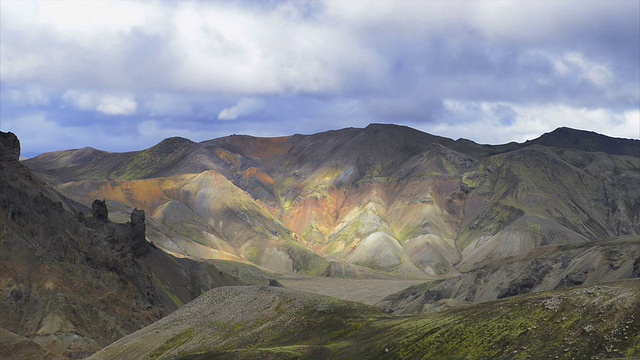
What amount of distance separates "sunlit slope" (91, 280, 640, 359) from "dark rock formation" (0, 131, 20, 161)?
80.1m

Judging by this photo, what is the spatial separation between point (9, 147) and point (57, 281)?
144 ft

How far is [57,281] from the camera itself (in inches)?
5910

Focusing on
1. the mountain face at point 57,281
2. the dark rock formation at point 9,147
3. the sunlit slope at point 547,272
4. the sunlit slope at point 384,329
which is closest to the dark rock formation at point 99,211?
the mountain face at point 57,281

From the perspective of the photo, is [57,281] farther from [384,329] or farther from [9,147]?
[384,329]

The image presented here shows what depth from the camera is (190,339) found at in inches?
4080

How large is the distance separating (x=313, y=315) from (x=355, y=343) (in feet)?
46.1

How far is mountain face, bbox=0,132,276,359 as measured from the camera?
457 ft

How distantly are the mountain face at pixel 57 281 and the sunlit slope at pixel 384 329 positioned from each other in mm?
32133

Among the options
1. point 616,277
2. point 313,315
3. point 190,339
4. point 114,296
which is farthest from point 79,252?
point 616,277

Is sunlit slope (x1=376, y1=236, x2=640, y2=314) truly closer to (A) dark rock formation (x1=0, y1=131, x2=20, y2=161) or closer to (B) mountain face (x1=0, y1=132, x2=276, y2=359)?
(B) mountain face (x1=0, y1=132, x2=276, y2=359)

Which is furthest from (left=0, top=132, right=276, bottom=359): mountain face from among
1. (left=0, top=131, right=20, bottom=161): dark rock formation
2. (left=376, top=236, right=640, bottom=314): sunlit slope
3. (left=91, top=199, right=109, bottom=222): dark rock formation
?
(left=376, top=236, right=640, bottom=314): sunlit slope

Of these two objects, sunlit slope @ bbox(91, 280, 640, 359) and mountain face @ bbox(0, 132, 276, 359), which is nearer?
sunlit slope @ bbox(91, 280, 640, 359)

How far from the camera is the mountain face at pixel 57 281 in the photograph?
139 m

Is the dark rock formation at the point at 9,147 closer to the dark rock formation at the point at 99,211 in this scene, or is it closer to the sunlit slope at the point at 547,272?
the dark rock formation at the point at 99,211
